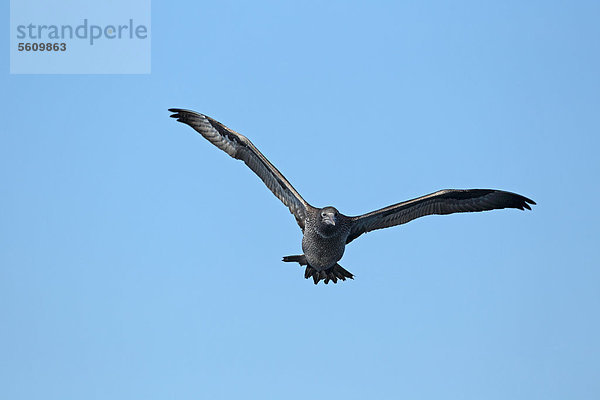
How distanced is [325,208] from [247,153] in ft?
7.98

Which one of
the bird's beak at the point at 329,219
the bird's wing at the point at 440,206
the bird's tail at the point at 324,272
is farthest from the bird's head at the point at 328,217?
the bird's tail at the point at 324,272

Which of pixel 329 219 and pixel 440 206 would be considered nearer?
pixel 329 219

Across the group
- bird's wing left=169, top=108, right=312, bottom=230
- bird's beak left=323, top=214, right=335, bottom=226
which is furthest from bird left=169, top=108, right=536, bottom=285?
bird's beak left=323, top=214, right=335, bottom=226

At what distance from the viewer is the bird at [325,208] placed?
49.6ft

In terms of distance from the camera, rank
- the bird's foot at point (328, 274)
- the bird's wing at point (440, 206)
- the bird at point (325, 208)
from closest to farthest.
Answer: the bird at point (325, 208) < the bird's wing at point (440, 206) < the bird's foot at point (328, 274)

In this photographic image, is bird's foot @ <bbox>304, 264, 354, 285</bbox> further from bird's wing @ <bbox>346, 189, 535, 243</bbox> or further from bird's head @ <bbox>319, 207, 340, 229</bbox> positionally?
bird's head @ <bbox>319, 207, 340, 229</bbox>

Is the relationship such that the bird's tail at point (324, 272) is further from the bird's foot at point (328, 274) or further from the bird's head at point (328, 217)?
the bird's head at point (328, 217)

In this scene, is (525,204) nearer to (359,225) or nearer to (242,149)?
(359,225)

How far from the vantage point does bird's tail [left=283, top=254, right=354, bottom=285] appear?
15953mm

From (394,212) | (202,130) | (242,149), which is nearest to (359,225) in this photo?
(394,212)

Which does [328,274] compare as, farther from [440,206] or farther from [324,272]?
[440,206]

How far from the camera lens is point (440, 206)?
16.2 m

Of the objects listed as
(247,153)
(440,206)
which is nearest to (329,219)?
(247,153)

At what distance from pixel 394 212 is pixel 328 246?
6.09 ft
